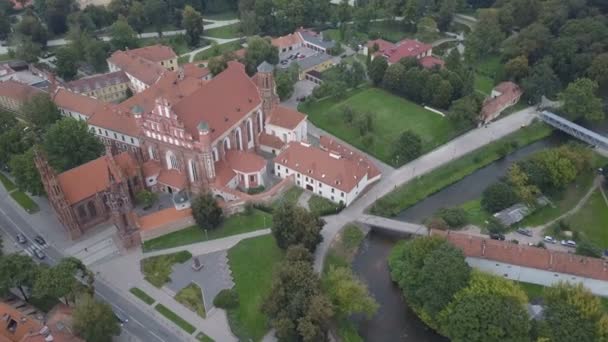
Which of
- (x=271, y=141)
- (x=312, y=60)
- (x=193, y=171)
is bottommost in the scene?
(x=271, y=141)

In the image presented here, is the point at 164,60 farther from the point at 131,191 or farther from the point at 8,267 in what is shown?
the point at 8,267

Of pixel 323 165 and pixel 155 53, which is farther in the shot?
pixel 155 53

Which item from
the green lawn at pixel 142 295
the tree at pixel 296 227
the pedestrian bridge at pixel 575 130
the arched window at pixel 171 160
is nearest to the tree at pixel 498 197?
the pedestrian bridge at pixel 575 130

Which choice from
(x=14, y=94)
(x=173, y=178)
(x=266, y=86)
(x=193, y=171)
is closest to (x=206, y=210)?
(x=193, y=171)

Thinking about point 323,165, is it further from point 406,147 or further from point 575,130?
point 575,130

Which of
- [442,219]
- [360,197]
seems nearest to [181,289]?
[360,197]

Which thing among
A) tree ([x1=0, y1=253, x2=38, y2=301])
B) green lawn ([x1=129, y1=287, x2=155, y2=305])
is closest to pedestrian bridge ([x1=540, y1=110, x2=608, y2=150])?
green lawn ([x1=129, y1=287, x2=155, y2=305])
